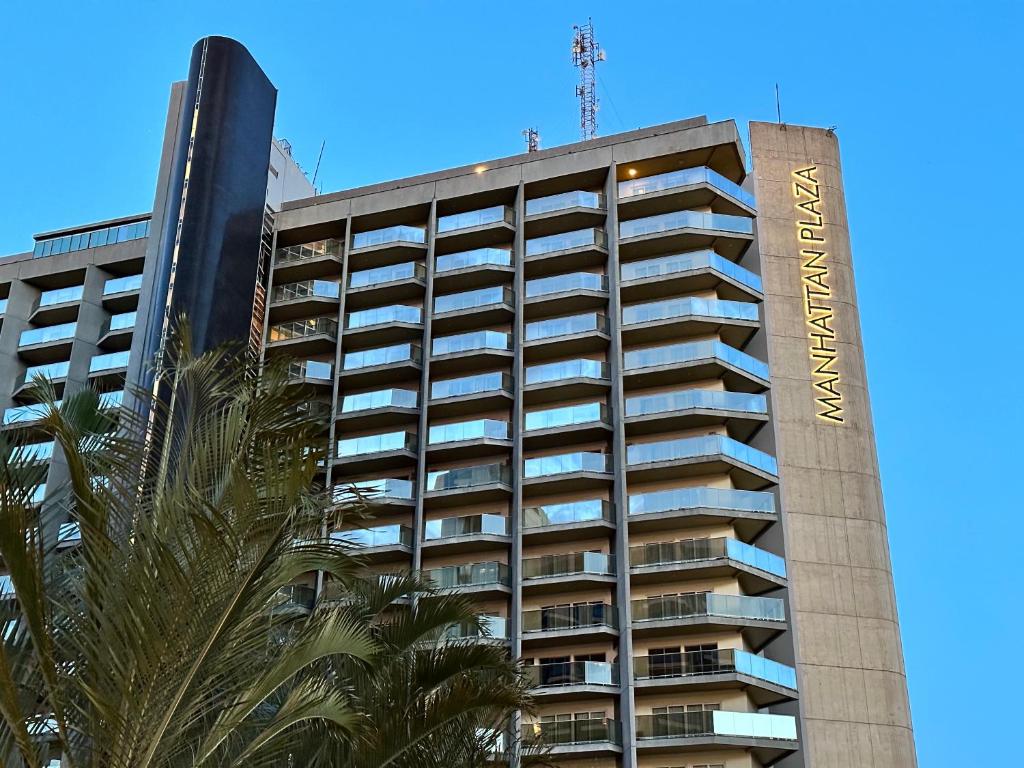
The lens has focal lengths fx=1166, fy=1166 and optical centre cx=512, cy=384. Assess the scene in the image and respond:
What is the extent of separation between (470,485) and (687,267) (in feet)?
40.3

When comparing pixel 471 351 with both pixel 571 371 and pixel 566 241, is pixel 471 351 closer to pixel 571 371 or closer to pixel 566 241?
pixel 571 371

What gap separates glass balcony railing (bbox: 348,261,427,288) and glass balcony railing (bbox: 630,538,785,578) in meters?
16.4

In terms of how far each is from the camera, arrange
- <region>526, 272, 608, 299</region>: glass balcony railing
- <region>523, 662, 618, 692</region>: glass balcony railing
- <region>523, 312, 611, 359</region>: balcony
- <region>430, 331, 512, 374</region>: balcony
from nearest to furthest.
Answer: <region>523, 662, 618, 692</region>: glass balcony railing, <region>523, 312, 611, 359</region>: balcony, <region>526, 272, 608, 299</region>: glass balcony railing, <region>430, 331, 512, 374</region>: balcony

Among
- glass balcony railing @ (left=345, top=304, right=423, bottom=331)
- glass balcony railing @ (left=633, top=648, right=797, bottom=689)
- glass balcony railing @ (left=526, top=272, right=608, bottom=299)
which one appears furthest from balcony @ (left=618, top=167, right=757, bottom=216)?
glass balcony railing @ (left=633, top=648, right=797, bottom=689)

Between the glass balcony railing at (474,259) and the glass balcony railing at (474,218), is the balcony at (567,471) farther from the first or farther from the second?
the glass balcony railing at (474,218)

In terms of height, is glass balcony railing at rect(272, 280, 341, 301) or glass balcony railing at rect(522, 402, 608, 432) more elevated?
glass balcony railing at rect(272, 280, 341, 301)

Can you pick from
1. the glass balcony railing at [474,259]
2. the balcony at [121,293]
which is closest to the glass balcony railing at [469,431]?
the glass balcony railing at [474,259]

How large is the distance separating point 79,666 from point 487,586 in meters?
35.6

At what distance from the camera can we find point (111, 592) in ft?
29.0

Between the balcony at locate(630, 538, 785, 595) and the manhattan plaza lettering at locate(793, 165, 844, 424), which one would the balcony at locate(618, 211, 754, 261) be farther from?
the balcony at locate(630, 538, 785, 595)

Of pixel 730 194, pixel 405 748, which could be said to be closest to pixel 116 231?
pixel 730 194

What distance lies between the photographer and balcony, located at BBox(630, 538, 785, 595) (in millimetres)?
41656

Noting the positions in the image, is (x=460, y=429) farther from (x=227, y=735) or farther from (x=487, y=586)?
(x=227, y=735)

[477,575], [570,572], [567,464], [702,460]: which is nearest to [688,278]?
[702,460]
